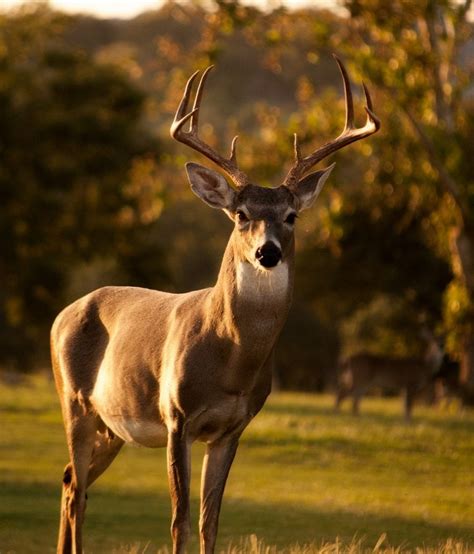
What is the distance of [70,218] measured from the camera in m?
38.9

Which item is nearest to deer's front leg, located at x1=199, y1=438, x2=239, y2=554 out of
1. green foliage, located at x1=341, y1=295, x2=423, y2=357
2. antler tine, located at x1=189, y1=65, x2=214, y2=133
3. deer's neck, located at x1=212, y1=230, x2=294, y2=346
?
deer's neck, located at x1=212, y1=230, x2=294, y2=346

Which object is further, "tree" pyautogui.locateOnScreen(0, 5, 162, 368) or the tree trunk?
"tree" pyautogui.locateOnScreen(0, 5, 162, 368)

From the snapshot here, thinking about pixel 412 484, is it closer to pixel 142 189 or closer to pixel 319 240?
pixel 319 240

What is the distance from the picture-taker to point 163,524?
45.6 feet

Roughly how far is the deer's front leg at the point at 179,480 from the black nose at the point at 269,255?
1137mm

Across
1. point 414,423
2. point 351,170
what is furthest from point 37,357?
point 414,423

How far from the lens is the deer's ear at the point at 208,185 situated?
30.6ft

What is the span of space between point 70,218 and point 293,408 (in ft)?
35.6

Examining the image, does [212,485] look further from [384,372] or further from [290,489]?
[384,372]

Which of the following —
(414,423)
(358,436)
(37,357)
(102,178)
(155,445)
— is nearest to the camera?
(155,445)

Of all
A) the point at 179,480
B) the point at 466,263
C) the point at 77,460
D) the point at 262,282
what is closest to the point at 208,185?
the point at 262,282

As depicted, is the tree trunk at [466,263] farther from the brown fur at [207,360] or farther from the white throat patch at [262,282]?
the white throat patch at [262,282]

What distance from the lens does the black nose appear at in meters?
8.52

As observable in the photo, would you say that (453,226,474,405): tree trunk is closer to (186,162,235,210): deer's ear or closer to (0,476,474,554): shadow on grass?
(0,476,474,554): shadow on grass
